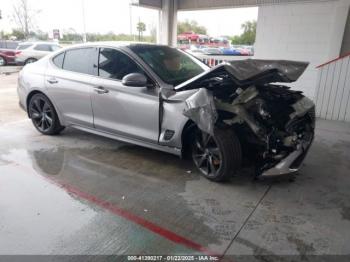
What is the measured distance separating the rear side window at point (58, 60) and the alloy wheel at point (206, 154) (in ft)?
8.50

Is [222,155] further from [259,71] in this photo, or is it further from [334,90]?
[334,90]

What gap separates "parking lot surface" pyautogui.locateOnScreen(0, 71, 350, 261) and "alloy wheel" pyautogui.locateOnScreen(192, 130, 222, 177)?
0.16m

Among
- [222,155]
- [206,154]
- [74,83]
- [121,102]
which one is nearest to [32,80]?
[74,83]

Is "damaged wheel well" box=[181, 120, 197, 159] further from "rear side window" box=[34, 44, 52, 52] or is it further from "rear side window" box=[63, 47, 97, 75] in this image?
"rear side window" box=[34, 44, 52, 52]

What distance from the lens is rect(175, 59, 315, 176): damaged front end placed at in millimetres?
A: 3119

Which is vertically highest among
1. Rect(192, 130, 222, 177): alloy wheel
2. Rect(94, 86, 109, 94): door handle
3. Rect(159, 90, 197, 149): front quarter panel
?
Rect(94, 86, 109, 94): door handle

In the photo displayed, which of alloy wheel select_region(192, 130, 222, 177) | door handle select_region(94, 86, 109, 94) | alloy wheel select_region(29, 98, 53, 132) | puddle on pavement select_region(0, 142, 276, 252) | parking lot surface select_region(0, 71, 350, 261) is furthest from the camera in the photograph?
alloy wheel select_region(29, 98, 53, 132)

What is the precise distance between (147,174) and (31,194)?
1.31 meters

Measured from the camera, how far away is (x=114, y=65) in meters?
4.10

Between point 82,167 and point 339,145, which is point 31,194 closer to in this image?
point 82,167

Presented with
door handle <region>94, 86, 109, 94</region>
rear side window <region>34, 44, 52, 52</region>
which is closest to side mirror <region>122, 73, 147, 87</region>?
door handle <region>94, 86, 109, 94</region>

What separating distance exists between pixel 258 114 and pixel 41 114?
12.1ft

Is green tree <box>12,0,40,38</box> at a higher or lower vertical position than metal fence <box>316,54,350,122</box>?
higher

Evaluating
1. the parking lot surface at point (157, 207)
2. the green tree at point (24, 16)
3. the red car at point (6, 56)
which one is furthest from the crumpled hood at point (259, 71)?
the green tree at point (24, 16)
